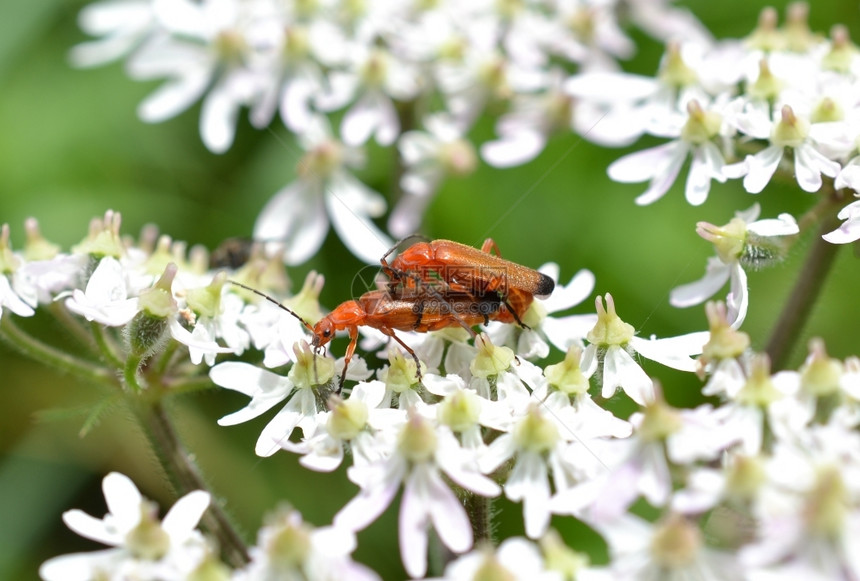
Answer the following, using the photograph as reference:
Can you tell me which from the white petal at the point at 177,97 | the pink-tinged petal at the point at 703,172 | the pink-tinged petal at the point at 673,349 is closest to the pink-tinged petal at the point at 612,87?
the pink-tinged petal at the point at 703,172

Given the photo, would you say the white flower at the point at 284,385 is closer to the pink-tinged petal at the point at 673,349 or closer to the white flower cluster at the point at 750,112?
the pink-tinged petal at the point at 673,349

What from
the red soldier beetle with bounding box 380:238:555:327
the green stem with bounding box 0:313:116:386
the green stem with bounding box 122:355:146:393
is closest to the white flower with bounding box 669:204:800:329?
the red soldier beetle with bounding box 380:238:555:327

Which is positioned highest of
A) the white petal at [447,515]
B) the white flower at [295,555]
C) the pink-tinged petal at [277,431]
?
the white flower at [295,555]

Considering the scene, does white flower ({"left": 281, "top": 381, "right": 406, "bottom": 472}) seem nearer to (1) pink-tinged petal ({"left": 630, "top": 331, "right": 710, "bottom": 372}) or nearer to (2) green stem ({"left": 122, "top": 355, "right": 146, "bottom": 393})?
(2) green stem ({"left": 122, "top": 355, "right": 146, "bottom": 393})

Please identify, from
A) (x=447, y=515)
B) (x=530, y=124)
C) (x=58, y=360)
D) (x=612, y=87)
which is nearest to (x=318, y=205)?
(x=530, y=124)

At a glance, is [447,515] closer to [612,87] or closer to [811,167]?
[811,167]
